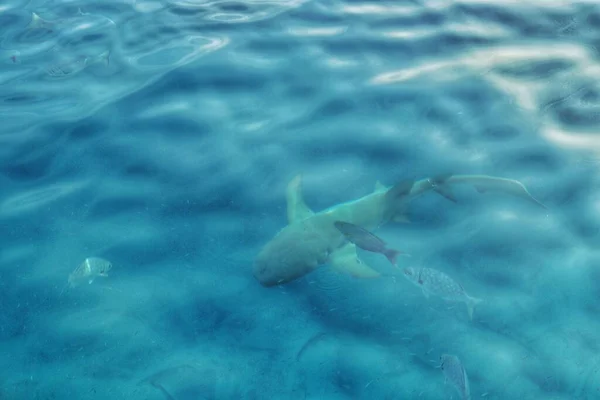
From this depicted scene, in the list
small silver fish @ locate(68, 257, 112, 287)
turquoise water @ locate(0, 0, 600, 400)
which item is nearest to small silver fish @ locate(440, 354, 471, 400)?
turquoise water @ locate(0, 0, 600, 400)

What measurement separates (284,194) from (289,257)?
1000mm

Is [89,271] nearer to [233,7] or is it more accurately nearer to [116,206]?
[116,206]

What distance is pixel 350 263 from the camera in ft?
14.2

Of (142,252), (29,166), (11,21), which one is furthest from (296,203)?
(11,21)

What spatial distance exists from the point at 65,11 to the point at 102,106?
335 cm

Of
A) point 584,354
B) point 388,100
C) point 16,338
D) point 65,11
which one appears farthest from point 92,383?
point 65,11

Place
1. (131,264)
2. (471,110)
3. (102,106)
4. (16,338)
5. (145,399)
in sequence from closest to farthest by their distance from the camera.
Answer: (145,399) < (16,338) < (131,264) < (471,110) < (102,106)

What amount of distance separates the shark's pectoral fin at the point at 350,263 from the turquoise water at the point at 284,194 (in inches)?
2.8

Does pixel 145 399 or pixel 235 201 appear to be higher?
pixel 235 201

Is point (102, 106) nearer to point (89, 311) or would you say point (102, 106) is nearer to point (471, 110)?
point (89, 311)

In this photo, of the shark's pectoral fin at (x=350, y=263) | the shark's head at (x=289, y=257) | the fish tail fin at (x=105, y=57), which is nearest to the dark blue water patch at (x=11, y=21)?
the fish tail fin at (x=105, y=57)

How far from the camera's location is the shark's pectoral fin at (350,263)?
4266 mm

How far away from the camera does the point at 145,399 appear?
3.70 m

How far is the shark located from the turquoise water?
0.11 meters
